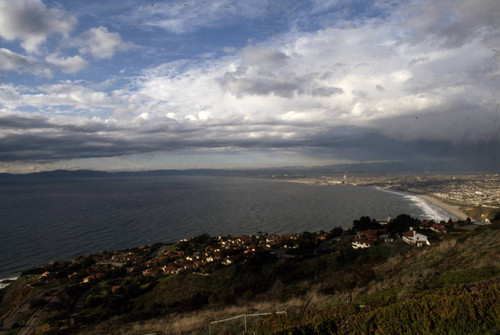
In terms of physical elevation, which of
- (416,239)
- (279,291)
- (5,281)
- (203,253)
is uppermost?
(279,291)

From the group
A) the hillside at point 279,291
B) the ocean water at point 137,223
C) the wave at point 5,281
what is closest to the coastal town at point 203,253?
the hillside at point 279,291

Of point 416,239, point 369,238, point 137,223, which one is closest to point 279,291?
point 416,239

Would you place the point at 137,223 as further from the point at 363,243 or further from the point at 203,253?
the point at 363,243

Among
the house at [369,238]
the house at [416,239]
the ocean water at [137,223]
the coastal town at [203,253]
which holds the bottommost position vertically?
the ocean water at [137,223]

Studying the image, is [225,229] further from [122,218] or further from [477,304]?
[477,304]

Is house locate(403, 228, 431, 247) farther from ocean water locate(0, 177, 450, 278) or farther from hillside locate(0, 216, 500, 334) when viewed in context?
ocean water locate(0, 177, 450, 278)

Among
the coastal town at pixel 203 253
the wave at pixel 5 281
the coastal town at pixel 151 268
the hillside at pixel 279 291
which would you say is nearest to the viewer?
the hillside at pixel 279 291

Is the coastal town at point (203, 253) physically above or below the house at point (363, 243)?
below

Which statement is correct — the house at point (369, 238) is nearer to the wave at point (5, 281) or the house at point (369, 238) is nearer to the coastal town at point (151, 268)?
the coastal town at point (151, 268)
